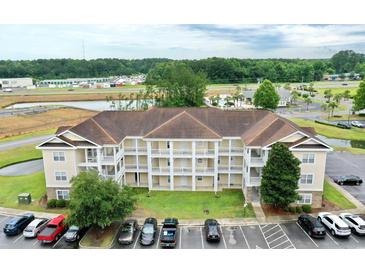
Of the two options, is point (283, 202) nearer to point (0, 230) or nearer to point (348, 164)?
point (348, 164)

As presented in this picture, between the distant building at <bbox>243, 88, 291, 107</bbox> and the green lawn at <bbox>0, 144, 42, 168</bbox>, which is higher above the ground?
the distant building at <bbox>243, 88, 291, 107</bbox>

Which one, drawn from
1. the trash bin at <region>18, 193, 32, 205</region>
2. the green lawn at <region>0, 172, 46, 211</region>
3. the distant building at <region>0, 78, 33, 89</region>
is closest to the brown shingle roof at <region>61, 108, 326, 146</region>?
the trash bin at <region>18, 193, 32, 205</region>

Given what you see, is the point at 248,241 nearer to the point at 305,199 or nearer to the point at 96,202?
the point at 305,199

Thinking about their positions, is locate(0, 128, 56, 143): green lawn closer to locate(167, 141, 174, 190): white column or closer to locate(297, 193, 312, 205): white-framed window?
locate(167, 141, 174, 190): white column

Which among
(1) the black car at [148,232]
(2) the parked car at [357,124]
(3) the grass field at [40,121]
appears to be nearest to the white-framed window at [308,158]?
(1) the black car at [148,232]

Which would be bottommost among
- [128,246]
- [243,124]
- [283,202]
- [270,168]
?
[128,246]

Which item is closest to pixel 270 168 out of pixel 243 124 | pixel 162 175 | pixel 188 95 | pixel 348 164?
pixel 243 124
